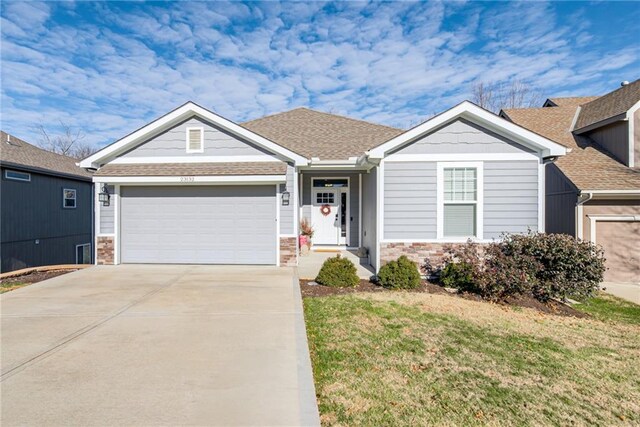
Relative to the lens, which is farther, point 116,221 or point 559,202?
point 559,202

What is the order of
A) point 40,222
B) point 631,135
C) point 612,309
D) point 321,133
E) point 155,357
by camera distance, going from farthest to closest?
point 40,222
point 321,133
point 631,135
point 612,309
point 155,357

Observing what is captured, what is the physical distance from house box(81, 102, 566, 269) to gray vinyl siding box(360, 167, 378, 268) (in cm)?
5

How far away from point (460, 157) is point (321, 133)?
6.17m

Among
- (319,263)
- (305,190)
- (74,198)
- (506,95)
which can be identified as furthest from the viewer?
(506,95)

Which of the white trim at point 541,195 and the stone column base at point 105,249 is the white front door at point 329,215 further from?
the stone column base at point 105,249

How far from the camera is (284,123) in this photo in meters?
13.9

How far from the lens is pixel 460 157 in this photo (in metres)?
7.88

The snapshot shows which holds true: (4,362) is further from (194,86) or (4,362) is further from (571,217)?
(194,86)

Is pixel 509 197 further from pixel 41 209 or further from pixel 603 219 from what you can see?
pixel 41 209

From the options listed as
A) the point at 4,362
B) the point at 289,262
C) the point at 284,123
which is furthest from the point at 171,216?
the point at 284,123

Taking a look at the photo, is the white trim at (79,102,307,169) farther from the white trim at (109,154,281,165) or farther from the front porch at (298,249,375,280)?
the front porch at (298,249,375,280)

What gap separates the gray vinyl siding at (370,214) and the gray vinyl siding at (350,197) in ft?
1.38

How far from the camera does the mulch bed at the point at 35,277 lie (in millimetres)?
7560

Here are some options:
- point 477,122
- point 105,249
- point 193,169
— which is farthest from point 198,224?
point 477,122
